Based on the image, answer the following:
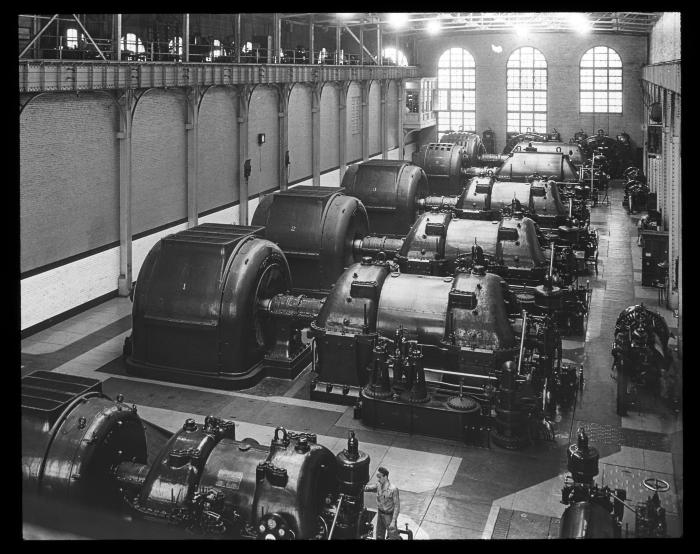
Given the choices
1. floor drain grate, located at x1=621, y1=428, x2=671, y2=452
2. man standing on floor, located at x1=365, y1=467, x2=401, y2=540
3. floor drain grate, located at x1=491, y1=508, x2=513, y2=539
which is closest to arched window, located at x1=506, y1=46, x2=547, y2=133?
floor drain grate, located at x1=621, y1=428, x2=671, y2=452

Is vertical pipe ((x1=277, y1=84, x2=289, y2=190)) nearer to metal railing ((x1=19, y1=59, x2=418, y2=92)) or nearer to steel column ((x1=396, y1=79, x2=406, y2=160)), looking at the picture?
metal railing ((x1=19, y1=59, x2=418, y2=92))

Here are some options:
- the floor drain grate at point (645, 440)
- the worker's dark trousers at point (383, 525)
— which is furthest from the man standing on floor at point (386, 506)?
the floor drain grate at point (645, 440)

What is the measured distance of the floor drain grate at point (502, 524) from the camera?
23.4ft

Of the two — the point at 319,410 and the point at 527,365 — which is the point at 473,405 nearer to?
the point at 527,365

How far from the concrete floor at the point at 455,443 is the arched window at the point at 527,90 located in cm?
2734

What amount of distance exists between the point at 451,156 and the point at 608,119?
619 inches

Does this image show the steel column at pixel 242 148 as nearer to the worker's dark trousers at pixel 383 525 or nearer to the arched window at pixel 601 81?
the worker's dark trousers at pixel 383 525

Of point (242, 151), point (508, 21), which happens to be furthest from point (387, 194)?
point (508, 21)

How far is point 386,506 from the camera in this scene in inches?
267

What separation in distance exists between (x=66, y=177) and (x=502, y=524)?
10571 millimetres

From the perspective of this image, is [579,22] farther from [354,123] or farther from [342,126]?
[342,126]

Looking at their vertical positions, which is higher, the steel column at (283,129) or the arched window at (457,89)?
the arched window at (457,89)

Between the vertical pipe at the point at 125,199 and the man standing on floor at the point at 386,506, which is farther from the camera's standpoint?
the vertical pipe at the point at 125,199

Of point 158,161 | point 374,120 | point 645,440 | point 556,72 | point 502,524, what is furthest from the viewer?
point 556,72
